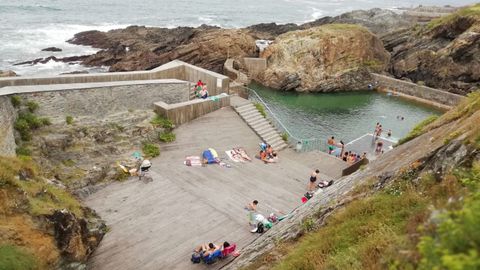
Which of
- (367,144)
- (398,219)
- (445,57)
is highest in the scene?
(398,219)

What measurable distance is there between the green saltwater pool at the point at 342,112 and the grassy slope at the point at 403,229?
70.1 ft

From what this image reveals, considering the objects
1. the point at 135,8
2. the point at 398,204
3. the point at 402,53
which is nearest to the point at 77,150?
the point at 398,204

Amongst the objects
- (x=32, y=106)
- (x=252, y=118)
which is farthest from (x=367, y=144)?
(x=32, y=106)

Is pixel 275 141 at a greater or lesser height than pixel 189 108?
lesser

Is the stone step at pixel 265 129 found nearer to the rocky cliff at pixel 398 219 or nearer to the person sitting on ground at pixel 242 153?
the person sitting on ground at pixel 242 153

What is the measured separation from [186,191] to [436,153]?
10.2m

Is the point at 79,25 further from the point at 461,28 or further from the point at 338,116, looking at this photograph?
the point at 461,28

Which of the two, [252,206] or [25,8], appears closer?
[252,206]

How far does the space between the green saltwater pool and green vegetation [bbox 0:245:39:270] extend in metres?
22.3

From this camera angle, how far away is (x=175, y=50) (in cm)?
4647

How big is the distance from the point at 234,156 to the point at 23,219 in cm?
1083

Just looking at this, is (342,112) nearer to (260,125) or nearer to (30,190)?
(260,125)

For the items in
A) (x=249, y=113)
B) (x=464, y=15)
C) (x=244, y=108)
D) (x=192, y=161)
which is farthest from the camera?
(x=464, y=15)

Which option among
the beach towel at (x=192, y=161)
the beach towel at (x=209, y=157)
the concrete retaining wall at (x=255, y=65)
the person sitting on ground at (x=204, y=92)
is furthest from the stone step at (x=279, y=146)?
the concrete retaining wall at (x=255, y=65)
